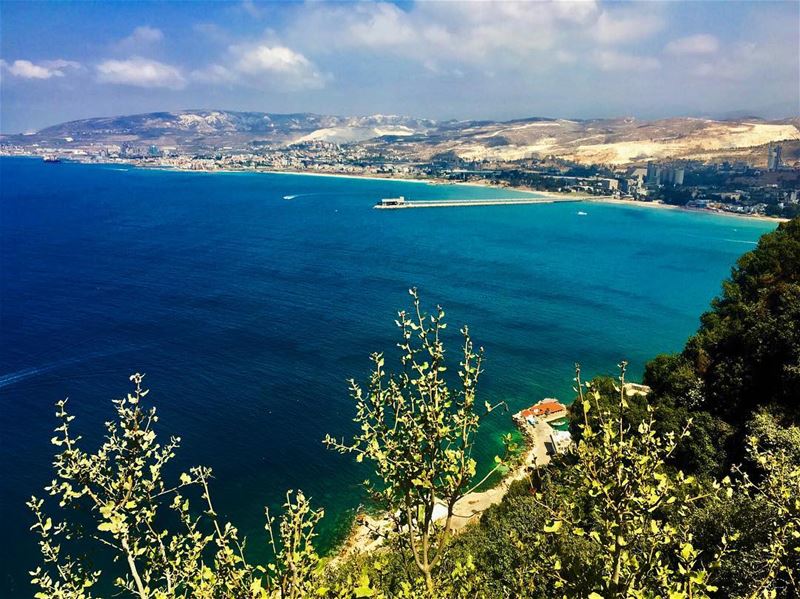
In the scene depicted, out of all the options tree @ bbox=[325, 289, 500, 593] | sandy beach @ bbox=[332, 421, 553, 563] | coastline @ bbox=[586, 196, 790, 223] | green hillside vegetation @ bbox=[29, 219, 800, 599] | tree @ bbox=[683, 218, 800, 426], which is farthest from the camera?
coastline @ bbox=[586, 196, 790, 223]

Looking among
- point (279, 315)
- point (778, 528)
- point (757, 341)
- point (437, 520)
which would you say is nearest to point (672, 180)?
point (279, 315)

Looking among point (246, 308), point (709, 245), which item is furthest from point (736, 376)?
point (709, 245)

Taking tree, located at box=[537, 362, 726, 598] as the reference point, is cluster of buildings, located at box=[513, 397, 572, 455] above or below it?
below

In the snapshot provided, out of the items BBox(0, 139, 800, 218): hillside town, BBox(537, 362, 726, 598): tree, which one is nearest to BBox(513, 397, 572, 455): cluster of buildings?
BBox(537, 362, 726, 598): tree

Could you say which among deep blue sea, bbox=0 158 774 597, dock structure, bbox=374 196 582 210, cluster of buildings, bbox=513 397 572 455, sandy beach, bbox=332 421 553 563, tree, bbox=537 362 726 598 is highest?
tree, bbox=537 362 726 598

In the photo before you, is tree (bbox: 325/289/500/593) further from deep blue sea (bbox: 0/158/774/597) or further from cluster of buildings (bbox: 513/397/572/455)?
cluster of buildings (bbox: 513/397/572/455)

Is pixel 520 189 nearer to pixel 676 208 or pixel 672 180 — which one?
pixel 676 208
